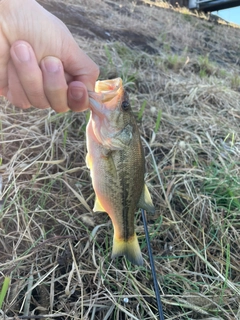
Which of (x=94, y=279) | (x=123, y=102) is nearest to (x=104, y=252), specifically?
(x=94, y=279)

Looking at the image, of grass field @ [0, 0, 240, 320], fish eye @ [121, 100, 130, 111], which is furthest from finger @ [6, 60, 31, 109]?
grass field @ [0, 0, 240, 320]

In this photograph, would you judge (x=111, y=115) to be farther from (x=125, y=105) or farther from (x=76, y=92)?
(x=76, y=92)

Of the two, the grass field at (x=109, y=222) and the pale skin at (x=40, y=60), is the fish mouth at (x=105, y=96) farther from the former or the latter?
the grass field at (x=109, y=222)

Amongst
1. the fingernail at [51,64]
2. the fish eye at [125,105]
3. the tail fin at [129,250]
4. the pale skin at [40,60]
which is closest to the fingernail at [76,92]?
the pale skin at [40,60]

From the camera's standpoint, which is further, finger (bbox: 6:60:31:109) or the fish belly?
the fish belly

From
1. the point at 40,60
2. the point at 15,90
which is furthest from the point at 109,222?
the point at 40,60

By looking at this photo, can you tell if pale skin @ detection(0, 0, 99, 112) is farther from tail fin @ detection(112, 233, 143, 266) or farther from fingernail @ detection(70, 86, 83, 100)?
tail fin @ detection(112, 233, 143, 266)

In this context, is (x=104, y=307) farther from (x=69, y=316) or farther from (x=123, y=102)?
(x=123, y=102)

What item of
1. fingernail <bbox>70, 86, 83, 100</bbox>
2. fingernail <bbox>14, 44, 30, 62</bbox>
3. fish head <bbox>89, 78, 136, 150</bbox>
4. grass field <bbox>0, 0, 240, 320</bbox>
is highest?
fingernail <bbox>14, 44, 30, 62</bbox>
